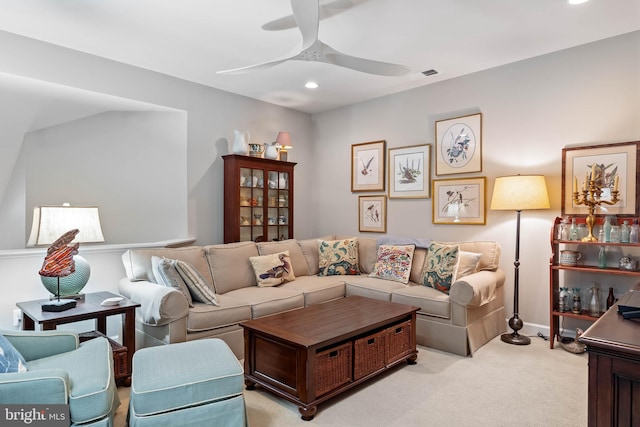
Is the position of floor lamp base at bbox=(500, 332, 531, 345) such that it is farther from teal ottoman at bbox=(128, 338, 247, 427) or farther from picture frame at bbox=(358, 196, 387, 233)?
teal ottoman at bbox=(128, 338, 247, 427)

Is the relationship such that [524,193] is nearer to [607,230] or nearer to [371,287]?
[607,230]

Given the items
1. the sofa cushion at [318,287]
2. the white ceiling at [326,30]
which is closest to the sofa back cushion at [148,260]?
the sofa cushion at [318,287]

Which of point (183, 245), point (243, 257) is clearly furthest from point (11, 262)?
point (243, 257)

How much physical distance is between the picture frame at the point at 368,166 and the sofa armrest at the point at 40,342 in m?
3.73

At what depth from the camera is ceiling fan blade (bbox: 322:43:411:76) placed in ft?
9.11

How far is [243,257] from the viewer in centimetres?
406

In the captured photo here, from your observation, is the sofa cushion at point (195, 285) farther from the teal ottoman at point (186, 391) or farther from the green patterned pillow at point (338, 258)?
the green patterned pillow at point (338, 258)

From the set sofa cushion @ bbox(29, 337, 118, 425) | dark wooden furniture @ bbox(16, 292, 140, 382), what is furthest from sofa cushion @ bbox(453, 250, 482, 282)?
sofa cushion @ bbox(29, 337, 118, 425)

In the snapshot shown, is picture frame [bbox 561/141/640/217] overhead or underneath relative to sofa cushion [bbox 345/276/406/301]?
overhead

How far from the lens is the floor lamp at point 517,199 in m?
3.50

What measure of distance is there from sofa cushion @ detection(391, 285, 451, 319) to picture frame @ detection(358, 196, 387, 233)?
53.2 inches

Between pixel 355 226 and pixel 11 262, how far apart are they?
12.1 ft

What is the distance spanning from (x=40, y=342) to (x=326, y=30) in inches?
113

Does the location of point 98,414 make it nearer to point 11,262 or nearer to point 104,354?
point 104,354
